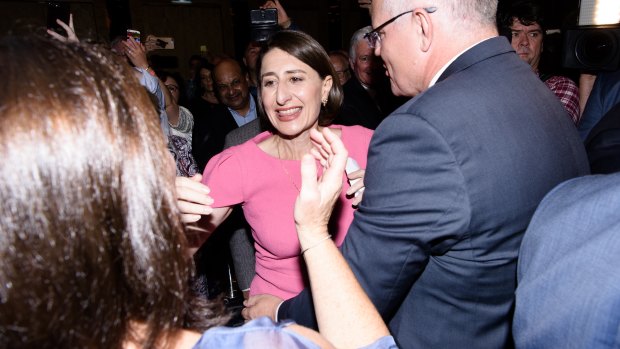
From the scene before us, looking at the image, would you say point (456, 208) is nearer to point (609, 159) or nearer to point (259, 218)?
point (609, 159)

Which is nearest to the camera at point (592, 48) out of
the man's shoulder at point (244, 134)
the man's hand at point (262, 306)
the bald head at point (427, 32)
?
the bald head at point (427, 32)

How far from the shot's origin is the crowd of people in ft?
1.96

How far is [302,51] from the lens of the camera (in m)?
1.97

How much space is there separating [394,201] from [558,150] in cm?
46

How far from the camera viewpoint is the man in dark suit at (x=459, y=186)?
976 millimetres

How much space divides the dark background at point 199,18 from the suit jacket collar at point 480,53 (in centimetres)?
904

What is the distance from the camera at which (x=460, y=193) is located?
0.96 m

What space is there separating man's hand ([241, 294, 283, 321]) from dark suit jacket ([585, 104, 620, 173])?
1166 millimetres

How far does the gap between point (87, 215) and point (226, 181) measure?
1111 millimetres

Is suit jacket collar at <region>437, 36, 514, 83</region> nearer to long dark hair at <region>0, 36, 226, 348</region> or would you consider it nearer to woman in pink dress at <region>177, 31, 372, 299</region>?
woman in pink dress at <region>177, 31, 372, 299</region>

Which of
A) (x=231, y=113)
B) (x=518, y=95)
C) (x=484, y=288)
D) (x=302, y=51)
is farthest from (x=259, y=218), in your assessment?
(x=231, y=113)

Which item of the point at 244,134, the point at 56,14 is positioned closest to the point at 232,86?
the point at 244,134

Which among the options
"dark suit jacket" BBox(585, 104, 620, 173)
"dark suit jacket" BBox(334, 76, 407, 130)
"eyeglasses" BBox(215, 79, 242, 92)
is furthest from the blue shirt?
"eyeglasses" BBox(215, 79, 242, 92)

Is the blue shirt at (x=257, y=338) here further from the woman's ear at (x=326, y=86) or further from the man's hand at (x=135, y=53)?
the man's hand at (x=135, y=53)
